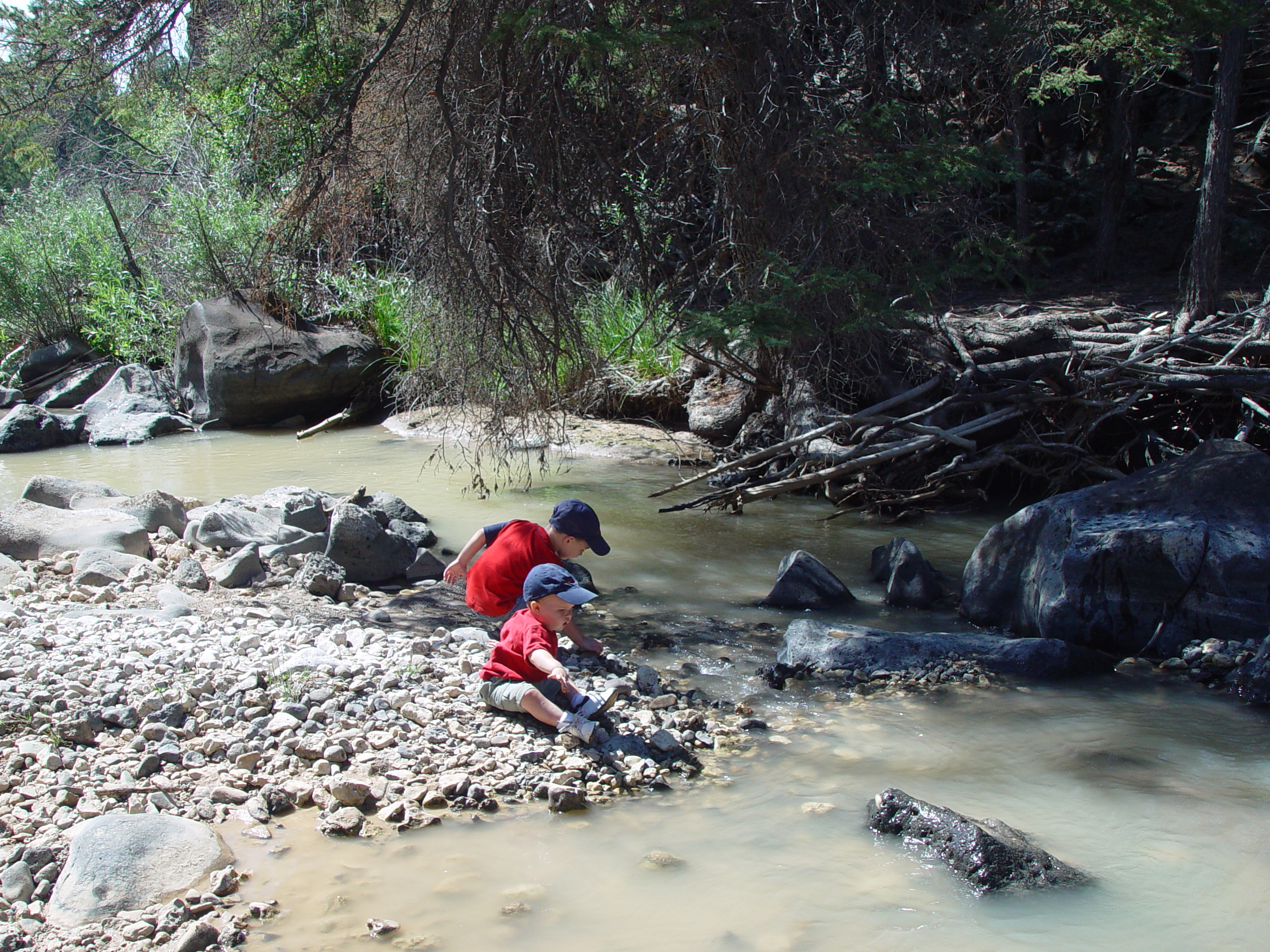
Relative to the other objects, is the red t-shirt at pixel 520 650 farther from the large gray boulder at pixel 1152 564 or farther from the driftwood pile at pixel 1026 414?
the large gray boulder at pixel 1152 564

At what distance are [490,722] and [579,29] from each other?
363cm

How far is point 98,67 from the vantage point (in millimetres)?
5832

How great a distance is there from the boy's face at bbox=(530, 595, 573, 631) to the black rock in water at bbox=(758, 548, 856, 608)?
2.33m

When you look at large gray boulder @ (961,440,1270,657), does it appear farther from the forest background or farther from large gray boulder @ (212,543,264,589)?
large gray boulder @ (212,543,264,589)

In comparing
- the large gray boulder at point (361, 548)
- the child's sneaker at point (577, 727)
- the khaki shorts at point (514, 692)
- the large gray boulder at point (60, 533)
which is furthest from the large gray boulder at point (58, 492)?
the child's sneaker at point (577, 727)

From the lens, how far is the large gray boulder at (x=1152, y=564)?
17.8 ft

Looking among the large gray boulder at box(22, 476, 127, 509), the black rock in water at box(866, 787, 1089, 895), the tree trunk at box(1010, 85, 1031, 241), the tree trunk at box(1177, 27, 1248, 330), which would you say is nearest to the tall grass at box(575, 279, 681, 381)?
the tree trunk at box(1010, 85, 1031, 241)

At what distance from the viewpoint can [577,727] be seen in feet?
13.5

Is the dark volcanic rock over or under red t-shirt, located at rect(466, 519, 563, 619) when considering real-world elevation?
under

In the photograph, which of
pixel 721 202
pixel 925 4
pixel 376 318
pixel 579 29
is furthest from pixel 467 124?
pixel 376 318

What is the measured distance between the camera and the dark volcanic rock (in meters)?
6.43

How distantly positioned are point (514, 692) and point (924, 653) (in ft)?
7.50

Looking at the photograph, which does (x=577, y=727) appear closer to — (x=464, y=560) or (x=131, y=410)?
(x=464, y=560)

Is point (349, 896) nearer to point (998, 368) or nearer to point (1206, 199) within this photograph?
point (998, 368)
